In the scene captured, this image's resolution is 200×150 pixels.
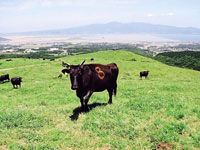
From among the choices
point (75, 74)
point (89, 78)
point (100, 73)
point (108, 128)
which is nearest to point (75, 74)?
point (75, 74)

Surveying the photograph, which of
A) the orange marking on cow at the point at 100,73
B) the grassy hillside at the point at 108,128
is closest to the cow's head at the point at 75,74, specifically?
the orange marking on cow at the point at 100,73

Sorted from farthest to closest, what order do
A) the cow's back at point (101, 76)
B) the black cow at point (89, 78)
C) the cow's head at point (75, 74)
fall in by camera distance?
the cow's back at point (101, 76), the black cow at point (89, 78), the cow's head at point (75, 74)

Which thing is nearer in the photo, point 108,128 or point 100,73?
point 108,128

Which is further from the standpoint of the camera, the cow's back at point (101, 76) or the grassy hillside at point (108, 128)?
the cow's back at point (101, 76)

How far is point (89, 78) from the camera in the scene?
1151cm

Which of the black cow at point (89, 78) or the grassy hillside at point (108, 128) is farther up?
the black cow at point (89, 78)

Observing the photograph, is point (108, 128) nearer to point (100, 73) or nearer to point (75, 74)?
point (75, 74)

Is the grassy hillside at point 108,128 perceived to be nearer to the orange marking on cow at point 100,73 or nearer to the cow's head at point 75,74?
the cow's head at point 75,74

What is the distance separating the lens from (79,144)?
25.2 ft

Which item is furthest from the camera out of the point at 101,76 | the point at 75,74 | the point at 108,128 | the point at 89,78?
the point at 101,76

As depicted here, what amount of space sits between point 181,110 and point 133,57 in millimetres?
88188

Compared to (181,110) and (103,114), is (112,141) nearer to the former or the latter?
(103,114)

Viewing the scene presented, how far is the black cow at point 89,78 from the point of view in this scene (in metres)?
10.2

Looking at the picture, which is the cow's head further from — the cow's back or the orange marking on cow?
the orange marking on cow
